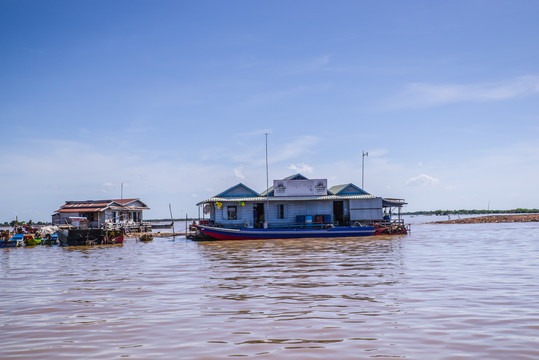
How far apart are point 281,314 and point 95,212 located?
45.6 meters

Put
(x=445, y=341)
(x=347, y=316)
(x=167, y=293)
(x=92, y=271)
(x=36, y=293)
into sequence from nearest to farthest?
(x=445, y=341) → (x=347, y=316) → (x=167, y=293) → (x=36, y=293) → (x=92, y=271)

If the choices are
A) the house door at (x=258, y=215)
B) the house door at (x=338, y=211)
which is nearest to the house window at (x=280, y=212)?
the house door at (x=258, y=215)

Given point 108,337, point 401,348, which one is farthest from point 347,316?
point 108,337

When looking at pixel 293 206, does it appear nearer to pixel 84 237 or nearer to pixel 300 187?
pixel 300 187

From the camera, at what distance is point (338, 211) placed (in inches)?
1563

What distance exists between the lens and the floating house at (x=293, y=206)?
124ft

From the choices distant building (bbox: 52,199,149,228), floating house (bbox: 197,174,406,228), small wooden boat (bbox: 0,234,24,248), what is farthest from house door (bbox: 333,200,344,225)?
small wooden boat (bbox: 0,234,24,248)

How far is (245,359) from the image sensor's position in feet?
19.6

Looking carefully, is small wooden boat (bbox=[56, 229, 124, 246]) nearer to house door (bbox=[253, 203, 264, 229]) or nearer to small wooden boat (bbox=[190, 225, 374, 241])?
small wooden boat (bbox=[190, 225, 374, 241])

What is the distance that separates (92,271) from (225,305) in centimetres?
1003

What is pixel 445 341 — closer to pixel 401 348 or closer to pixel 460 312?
pixel 401 348

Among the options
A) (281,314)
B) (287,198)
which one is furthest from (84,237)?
(281,314)

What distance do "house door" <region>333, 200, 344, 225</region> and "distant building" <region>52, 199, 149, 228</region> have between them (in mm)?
26101

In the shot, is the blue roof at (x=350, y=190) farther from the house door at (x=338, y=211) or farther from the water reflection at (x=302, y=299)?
the water reflection at (x=302, y=299)
